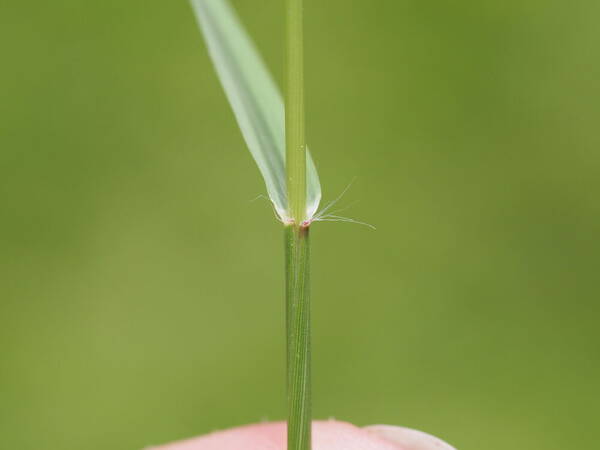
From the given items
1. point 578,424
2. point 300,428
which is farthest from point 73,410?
point 300,428

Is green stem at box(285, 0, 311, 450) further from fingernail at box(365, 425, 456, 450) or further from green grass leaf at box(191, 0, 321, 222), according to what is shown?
fingernail at box(365, 425, 456, 450)

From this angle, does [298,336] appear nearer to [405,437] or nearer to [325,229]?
[405,437]

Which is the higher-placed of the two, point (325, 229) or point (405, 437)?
point (325, 229)

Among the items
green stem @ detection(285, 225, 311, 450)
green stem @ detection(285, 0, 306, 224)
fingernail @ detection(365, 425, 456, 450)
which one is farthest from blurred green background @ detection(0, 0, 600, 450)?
green stem @ detection(285, 0, 306, 224)

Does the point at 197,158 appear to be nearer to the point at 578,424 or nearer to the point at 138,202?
the point at 138,202

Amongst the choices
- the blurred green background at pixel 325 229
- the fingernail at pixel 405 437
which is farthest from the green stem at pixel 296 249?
the blurred green background at pixel 325 229

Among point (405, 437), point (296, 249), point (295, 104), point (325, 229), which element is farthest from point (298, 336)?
point (325, 229)
